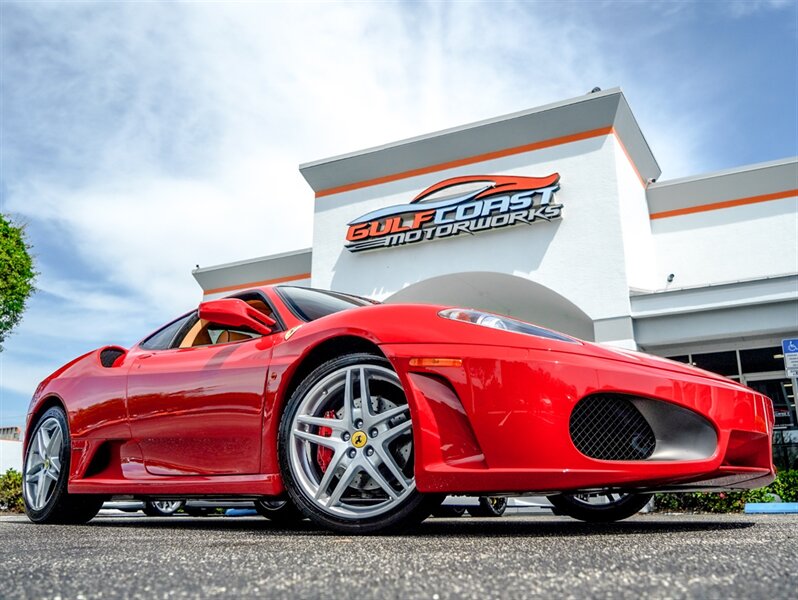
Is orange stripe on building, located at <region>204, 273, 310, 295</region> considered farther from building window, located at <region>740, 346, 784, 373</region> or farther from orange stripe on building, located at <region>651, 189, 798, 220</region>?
building window, located at <region>740, 346, 784, 373</region>

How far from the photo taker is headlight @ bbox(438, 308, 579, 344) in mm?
2676

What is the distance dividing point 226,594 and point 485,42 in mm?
8645

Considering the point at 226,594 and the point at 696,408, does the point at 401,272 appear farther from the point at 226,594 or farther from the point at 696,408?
the point at 226,594

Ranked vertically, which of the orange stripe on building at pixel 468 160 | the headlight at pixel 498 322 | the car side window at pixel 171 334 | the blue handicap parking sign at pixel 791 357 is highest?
the orange stripe on building at pixel 468 160

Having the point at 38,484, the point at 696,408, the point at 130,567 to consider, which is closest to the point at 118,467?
the point at 38,484

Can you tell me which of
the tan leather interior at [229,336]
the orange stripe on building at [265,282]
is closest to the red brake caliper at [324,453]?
the tan leather interior at [229,336]

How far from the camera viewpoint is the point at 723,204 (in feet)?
48.0

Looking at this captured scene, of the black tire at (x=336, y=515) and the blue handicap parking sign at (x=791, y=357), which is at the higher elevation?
the blue handicap parking sign at (x=791, y=357)

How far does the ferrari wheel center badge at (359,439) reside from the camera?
8.86 ft

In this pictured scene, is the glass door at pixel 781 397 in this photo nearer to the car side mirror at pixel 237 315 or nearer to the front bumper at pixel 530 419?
the front bumper at pixel 530 419

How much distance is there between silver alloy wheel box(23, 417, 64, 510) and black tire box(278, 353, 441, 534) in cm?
197

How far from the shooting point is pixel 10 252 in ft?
79.8

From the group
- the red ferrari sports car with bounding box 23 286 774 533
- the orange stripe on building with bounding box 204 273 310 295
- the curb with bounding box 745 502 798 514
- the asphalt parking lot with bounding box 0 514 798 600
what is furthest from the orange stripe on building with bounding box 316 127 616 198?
the asphalt parking lot with bounding box 0 514 798 600

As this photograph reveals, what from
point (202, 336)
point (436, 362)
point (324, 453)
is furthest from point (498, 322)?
point (202, 336)
